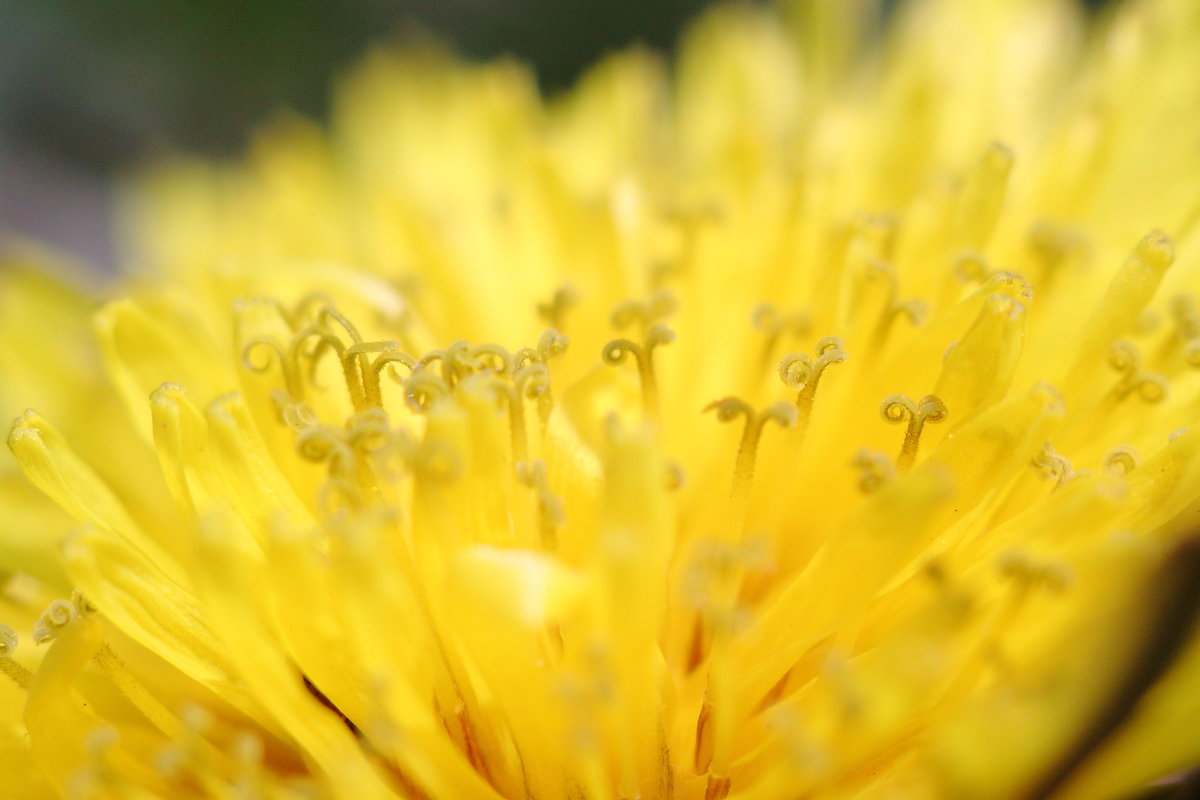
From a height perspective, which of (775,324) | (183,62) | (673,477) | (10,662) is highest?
(183,62)

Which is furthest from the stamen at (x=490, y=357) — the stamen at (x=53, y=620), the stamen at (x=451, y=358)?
the stamen at (x=53, y=620)

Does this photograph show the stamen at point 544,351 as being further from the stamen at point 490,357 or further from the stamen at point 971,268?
the stamen at point 971,268

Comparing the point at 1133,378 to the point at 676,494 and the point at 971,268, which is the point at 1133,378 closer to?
the point at 971,268

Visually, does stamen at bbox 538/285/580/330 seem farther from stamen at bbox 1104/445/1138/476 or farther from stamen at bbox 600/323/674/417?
stamen at bbox 1104/445/1138/476

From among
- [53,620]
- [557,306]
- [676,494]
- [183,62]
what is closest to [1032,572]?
[676,494]

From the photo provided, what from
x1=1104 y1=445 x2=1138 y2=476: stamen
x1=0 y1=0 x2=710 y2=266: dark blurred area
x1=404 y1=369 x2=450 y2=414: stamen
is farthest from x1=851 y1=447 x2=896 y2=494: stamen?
x1=0 y1=0 x2=710 y2=266: dark blurred area

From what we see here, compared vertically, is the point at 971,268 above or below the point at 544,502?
above
